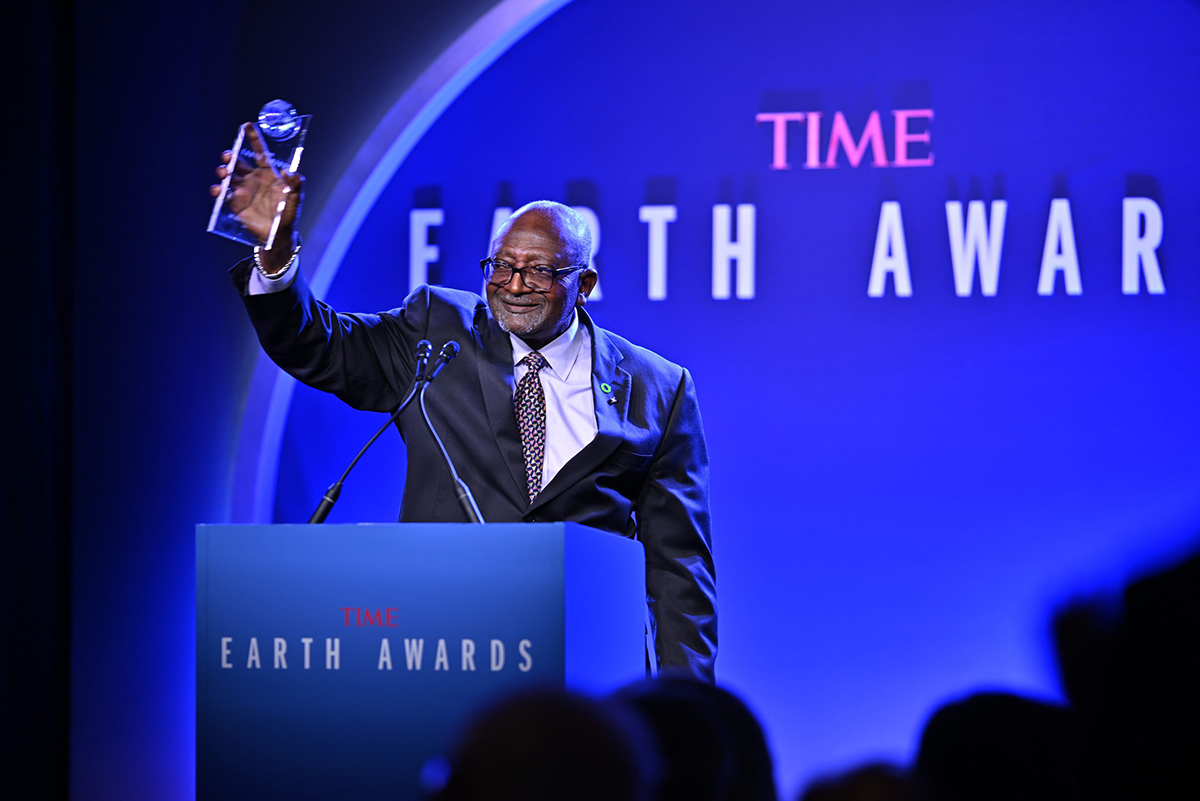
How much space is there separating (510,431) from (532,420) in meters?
0.09

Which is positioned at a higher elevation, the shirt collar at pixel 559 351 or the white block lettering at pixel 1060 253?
the white block lettering at pixel 1060 253

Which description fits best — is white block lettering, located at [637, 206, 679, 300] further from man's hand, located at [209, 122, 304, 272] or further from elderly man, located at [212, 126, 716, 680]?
man's hand, located at [209, 122, 304, 272]

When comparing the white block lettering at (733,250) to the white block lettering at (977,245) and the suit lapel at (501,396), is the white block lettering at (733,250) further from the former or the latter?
the suit lapel at (501,396)

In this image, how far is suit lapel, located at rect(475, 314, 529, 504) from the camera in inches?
91.6

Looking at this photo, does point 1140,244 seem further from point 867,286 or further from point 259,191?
point 259,191

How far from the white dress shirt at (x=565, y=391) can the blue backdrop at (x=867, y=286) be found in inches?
41.3

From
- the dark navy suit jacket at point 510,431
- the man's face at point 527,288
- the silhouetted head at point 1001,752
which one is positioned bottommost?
the silhouetted head at point 1001,752

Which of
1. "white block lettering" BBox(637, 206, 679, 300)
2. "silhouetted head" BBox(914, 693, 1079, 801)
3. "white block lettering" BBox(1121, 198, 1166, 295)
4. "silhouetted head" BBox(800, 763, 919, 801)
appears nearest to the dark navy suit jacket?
"white block lettering" BBox(637, 206, 679, 300)

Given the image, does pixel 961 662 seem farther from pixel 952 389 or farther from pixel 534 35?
pixel 534 35

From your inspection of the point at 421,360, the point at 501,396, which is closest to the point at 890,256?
the point at 501,396

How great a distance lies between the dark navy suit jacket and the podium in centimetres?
64

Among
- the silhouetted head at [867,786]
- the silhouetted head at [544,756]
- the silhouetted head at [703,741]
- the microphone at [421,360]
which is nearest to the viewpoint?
the silhouetted head at [544,756]

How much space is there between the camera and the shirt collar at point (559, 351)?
8.36 ft

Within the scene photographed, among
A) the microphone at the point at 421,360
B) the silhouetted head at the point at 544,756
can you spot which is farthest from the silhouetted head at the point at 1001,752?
the microphone at the point at 421,360
